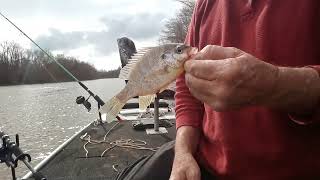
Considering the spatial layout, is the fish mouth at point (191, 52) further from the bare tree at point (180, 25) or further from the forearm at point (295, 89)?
the bare tree at point (180, 25)

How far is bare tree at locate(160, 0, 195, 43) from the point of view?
121 ft

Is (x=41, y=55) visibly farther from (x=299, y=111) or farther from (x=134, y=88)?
(x=299, y=111)

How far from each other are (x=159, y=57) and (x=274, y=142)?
613mm

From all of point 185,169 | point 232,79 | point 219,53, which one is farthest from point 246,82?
point 185,169

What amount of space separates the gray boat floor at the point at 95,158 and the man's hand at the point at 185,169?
261 centimetres

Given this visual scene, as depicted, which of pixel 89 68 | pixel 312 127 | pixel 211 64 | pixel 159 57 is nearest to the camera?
→ pixel 211 64

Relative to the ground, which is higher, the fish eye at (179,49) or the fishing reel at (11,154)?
the fish eye at (179,49)

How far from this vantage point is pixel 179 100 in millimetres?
2293

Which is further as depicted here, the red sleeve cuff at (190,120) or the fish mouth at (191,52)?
the red sleeve cuff at (190,120)

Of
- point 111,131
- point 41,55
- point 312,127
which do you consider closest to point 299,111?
point 312,127

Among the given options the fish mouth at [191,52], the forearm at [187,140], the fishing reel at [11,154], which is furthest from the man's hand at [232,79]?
the fishing reel at [11,154]

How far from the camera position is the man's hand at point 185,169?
1931 mm

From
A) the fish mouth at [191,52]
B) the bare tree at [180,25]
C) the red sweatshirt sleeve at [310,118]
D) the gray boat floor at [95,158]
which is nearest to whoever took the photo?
the red sweatshirt sleeve at [310,118]

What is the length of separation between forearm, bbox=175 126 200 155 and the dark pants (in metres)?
0.08
